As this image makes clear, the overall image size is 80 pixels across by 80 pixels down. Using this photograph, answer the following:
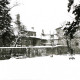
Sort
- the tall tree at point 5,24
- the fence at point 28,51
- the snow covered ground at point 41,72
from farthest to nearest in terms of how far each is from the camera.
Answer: the tall tree at point 5,24, the fence at point 28,51, the snow covered ground at point 41,72

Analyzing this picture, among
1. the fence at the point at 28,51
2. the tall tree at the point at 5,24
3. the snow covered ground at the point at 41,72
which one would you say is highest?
Result: the tall tree at the point at 5,24

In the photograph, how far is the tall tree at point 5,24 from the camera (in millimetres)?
36156

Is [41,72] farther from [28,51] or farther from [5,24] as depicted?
[5,24]

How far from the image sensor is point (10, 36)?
37.0 meters

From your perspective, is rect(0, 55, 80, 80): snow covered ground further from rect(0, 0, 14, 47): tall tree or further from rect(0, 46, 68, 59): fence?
rect(0, 0, 14, 47): tall tree

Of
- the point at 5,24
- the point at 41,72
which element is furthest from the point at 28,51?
the point at 41,72

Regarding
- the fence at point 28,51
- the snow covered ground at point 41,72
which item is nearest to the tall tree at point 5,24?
A: the fence at point 28,51

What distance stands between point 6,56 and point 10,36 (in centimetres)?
648

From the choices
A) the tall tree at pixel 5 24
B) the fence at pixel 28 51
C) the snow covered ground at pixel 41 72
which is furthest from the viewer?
the tall tree at pixel 5 24

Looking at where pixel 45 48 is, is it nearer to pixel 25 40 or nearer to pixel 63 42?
pixel 25 40

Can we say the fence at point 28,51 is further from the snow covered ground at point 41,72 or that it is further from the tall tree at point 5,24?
the snow covered ground at point 41,72

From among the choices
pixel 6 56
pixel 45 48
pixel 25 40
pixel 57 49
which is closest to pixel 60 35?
pixel 25 40

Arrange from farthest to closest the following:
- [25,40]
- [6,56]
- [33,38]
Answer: [33,38] → [25,40] → [6,56]

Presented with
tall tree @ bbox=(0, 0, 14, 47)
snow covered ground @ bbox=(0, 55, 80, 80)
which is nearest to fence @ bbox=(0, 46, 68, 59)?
tall tree @ bbox=(0, 0, 14, 47)
